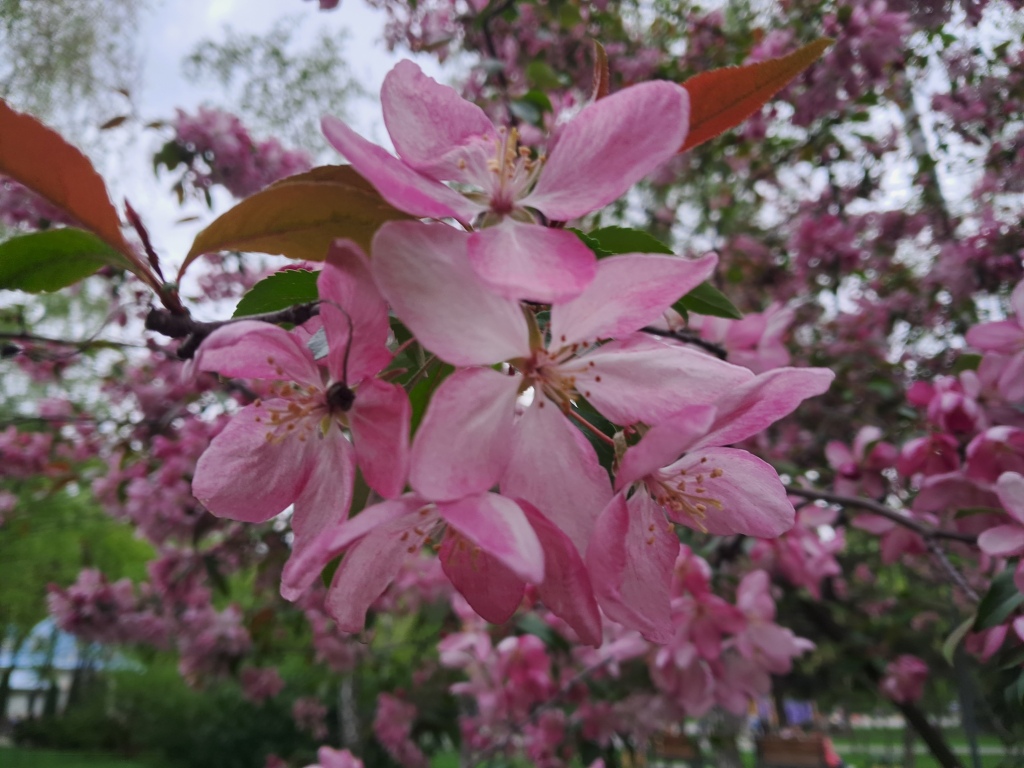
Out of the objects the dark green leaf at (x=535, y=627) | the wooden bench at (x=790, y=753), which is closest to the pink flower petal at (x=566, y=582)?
the dark green leaf at (x=535, y=627)

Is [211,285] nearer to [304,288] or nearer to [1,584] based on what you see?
[304,288]

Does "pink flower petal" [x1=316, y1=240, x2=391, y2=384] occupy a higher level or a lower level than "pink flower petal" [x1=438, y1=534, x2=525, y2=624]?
higher

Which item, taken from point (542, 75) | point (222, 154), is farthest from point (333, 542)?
point (222, 154)

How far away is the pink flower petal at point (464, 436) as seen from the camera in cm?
37

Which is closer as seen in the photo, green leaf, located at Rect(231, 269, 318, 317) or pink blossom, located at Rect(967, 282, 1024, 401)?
green leaf, located at Rect(231, 269, 318, 317)

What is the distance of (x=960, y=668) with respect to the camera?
1.95 meters

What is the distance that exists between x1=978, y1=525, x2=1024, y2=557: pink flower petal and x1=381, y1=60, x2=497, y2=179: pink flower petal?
841mm

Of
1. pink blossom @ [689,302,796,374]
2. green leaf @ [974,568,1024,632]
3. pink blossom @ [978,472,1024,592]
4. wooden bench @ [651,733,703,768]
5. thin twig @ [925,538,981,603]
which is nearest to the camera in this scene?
pink blossom @ [978,472,1024,592]

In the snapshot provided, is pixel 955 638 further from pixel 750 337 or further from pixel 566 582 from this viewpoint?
pixel 566 582

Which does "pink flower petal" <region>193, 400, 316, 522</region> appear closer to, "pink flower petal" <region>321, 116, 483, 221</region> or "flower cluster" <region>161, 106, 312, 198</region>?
"pink flower petal" <region>321, 116, 483, 221</region>

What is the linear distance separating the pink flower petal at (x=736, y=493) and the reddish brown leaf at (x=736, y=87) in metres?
0.23

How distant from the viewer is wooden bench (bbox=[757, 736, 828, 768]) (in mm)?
4352

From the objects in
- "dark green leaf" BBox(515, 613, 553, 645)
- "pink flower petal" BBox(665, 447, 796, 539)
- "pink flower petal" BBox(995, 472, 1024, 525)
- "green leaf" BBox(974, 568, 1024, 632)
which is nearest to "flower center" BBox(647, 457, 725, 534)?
"pink flower petal" BBox(665, 447, 796, 539)

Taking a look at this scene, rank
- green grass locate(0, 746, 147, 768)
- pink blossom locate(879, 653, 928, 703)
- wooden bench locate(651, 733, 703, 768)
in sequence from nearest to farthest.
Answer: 1. pink blossom locate(879, 653, 928, 703)
2. wooden bench locate(651, 733, 703, 768)
3. green grass locate(0, 746, 147, 768)
